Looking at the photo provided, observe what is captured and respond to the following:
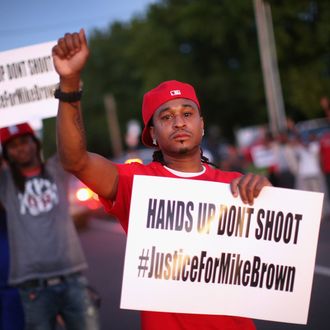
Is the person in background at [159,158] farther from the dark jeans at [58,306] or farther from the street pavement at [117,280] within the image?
the street pavement at [117,280]

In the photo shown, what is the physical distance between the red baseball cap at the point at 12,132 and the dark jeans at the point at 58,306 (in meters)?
1.02

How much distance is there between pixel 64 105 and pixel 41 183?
1717 mm

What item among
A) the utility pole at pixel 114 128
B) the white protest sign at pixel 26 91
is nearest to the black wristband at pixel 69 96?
the white protest sign at pixel 26 91

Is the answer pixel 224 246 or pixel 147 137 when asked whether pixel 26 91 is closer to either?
pixel 147 137

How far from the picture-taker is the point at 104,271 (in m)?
8.35

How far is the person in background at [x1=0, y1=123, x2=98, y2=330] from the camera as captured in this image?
3.60 meters

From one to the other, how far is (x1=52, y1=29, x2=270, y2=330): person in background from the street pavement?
2.88m

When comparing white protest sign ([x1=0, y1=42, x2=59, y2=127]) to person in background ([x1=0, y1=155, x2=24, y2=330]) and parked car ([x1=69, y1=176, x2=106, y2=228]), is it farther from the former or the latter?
parked car ([x1=69, y1=176, x2=106, y2=228])

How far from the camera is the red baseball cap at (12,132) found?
394 cm

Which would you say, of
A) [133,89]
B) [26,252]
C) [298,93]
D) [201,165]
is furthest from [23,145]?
[133,89]

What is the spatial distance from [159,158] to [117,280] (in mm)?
5161

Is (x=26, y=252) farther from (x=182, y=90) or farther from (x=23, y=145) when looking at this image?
(x=182, y=90)

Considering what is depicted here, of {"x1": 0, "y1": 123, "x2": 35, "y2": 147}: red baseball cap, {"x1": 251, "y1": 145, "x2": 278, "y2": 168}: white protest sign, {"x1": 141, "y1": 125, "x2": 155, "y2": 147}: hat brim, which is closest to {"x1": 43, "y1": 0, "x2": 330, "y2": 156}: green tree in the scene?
{"x1": 251, "y1": 145, "x2": 278, "y2": 168}: white protest sign

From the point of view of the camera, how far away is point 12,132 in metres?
3.95
